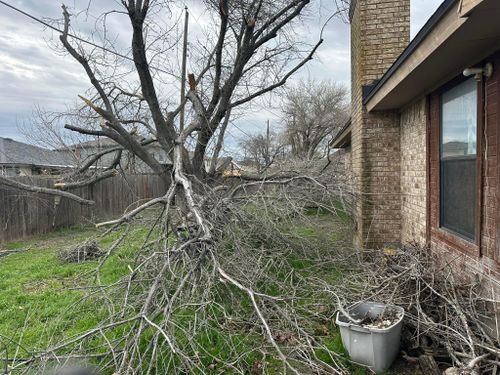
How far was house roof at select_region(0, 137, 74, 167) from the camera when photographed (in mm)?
26078

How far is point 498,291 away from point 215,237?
294 cm

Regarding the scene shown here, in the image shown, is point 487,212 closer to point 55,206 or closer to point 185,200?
point 185,200

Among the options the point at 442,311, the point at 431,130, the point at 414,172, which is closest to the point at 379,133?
the point at 414,172

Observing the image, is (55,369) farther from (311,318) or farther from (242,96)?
(242,96)

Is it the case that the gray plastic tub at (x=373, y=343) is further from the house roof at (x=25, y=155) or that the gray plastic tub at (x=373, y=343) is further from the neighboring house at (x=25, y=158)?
the house roof at (x=25, y=155)

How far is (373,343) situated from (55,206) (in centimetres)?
1152

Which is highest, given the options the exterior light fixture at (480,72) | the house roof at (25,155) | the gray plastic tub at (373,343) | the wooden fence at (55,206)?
the house roof at (25,155)

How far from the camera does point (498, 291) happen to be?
318 cm

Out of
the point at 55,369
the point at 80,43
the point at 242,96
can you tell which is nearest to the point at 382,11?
the point at 242,96

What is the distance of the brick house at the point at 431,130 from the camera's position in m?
3.14

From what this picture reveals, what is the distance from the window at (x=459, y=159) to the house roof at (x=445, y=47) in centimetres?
26

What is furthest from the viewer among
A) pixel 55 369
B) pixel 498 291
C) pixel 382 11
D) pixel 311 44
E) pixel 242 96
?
pixel 242 96

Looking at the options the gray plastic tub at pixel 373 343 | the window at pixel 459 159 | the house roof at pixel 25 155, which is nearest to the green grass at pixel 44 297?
the gray plastic tub at pixel 373 343

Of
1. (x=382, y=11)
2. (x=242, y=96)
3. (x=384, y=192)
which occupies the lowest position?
(x=384, y=192)
